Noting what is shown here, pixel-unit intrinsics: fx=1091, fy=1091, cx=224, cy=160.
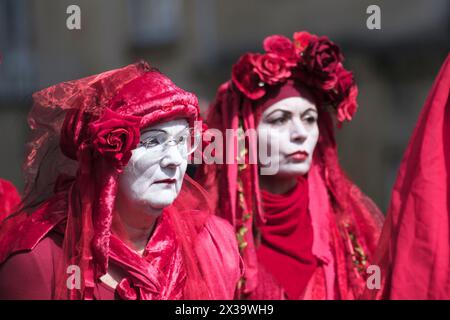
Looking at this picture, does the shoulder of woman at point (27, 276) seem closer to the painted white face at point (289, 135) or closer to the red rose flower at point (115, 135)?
the red rose flower at point (115, 135)

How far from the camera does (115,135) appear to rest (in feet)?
9.48

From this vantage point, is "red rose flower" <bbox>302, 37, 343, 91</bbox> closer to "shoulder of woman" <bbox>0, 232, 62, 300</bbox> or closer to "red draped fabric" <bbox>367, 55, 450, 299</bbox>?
"red draped fabric" <bbox>367, 55, 450, 299</bbox>

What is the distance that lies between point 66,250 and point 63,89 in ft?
1.45

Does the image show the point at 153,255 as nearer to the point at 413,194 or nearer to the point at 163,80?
the point at 163,80

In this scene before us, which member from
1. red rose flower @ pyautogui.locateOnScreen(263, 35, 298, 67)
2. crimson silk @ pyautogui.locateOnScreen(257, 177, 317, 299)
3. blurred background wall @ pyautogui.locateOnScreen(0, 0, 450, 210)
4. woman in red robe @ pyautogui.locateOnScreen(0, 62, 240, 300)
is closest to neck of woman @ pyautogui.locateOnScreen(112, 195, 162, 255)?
woman in red robe @ pyautogui.locateOnScreen(0, 62, 240, 300)

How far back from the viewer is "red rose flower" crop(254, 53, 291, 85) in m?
3.80

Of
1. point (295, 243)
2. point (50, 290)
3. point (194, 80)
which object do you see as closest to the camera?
point (50, 290)

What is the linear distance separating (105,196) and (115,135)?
172 millimetres

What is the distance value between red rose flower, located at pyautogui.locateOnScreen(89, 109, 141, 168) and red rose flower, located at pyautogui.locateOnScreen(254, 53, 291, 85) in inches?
38.2

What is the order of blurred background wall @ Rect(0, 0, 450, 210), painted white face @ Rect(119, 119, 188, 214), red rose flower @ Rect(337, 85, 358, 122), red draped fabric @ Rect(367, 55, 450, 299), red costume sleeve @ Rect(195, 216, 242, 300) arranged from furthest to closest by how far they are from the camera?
blurred background wall @ Rect(0, 0, 450, 210)
red rose flower @ Rect(337, 85, 358, 122)
red costume sleeve @ Rect(195, 216, 242, 300)
painted white face @ Rect(119, 119, 188, 214)
red draped fabric @ Rect(367, 55, 450, 299)

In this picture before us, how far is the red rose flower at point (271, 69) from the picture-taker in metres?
3.80

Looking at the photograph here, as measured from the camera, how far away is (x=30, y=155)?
10.1 feet

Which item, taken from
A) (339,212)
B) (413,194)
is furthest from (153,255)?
(339,212)

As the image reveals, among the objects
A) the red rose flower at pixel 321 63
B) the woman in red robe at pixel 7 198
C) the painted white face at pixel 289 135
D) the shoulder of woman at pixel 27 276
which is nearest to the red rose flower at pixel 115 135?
the shoulder of woman at pixel 27 276
